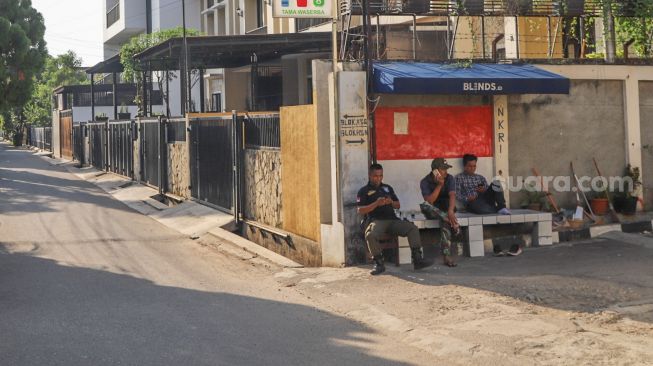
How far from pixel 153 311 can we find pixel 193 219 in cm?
884

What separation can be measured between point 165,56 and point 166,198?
8.95 metres

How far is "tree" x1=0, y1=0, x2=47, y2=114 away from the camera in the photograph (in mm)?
42938

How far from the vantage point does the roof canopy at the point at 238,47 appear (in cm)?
2667

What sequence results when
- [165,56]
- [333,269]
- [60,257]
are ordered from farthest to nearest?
[165,56], [60,257], [333,269]

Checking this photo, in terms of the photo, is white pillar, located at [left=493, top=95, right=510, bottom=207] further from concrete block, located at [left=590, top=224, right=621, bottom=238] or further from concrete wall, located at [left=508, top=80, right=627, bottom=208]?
concrete block, located at [left=590, top=224, right=621, bottom=238]

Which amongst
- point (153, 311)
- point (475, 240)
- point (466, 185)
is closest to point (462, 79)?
point (466, 185)

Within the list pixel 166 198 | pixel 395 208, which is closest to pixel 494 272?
pixel 395 208

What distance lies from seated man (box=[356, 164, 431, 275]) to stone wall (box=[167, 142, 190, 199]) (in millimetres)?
10138

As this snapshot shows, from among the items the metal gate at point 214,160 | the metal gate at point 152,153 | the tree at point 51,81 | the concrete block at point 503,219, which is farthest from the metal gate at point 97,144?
the tree at point 51,81

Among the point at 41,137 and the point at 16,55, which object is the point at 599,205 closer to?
the point at 16,55

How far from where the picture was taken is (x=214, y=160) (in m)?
18.2

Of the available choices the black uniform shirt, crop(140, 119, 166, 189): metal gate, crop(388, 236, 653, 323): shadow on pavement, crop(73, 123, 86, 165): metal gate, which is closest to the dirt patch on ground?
crop(388, 236, 653, 323): shadow on pavement

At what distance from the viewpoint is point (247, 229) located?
15688 mm

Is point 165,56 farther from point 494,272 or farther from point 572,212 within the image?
point 494,272
